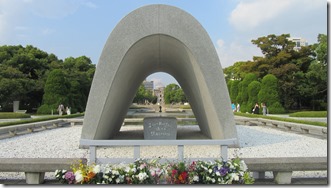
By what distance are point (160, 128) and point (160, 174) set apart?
20.6ft

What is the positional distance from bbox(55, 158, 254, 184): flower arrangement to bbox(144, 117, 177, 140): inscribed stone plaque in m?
6.04

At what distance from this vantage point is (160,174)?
14.4 ft

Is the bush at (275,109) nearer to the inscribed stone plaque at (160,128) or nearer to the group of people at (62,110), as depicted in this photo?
the group of people at (62,110)

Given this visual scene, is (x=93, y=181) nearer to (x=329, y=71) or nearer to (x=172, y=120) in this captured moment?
(x=329, y=71)

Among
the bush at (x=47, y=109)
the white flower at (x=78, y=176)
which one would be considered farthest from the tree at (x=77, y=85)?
the white flower at (x=78, y=176)

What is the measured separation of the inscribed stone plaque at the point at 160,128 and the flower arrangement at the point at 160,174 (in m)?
6.04

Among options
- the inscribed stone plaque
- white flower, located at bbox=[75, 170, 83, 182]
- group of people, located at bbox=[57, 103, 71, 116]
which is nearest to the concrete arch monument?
the inscribed stone plaque

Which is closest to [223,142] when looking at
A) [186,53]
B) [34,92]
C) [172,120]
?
[186,53]

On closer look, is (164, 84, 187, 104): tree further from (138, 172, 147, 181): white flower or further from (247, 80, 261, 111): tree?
(138, 172, 147, 181): white flower

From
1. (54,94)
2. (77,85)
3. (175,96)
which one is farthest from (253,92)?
(175,96)

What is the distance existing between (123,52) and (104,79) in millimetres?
907

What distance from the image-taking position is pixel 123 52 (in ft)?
27.8

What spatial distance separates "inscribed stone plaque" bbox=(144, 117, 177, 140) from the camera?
10.5 metres

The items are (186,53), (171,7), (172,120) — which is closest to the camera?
(171,7)
